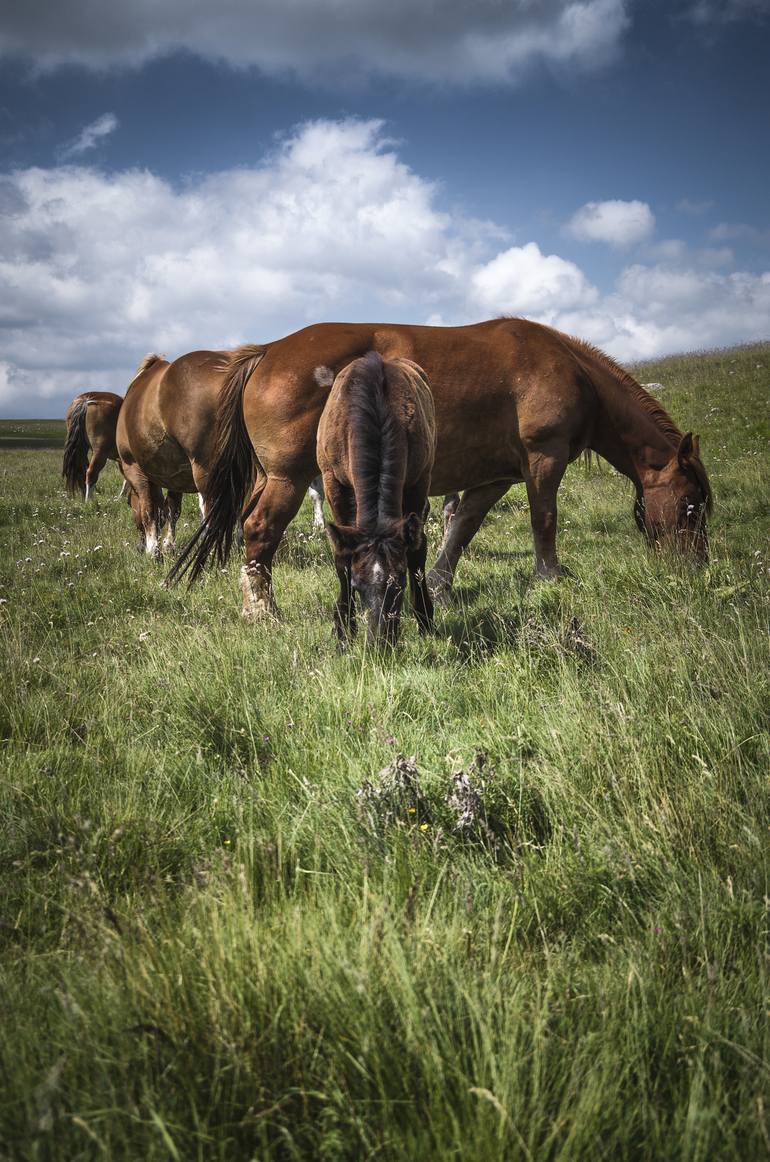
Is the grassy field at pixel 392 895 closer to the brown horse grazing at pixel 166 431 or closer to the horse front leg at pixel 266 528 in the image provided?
the horse front leg at pixel 266 528

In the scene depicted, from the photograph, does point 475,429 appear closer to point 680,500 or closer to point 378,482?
point 680,500

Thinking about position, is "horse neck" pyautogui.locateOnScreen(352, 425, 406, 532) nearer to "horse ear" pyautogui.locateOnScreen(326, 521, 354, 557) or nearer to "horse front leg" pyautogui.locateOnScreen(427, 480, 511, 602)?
"horse ear" pyautogui.locateOnScreen(326, 521, 354, 557)

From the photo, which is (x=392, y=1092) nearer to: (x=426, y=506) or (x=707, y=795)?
(x=707, y=795)

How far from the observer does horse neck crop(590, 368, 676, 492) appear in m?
7.25

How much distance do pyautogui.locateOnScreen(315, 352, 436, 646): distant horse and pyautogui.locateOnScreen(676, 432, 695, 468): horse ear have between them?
3001 millimetres

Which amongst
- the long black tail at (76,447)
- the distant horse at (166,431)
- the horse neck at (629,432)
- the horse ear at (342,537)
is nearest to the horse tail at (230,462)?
the distant horse at (166,431)

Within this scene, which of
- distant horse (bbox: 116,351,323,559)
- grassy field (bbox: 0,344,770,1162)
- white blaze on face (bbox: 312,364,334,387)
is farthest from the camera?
distant horse (bbox: 116,351,323,559)

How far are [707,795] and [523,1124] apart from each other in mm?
1379

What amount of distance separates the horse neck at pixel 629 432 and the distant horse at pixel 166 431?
4.27 m

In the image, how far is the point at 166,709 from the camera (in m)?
3.53

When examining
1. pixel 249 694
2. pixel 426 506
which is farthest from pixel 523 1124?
pixel 426 506

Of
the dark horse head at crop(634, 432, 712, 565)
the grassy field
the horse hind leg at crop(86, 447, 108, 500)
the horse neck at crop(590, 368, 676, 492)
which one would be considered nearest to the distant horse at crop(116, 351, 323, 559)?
the horse hind leg at crop(86, 447, 108, 500)

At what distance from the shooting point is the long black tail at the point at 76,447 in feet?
44.2

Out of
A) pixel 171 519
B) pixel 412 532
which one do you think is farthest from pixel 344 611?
pixel 171 519
